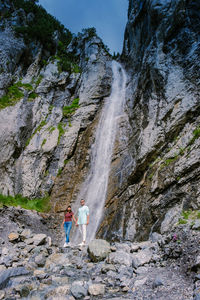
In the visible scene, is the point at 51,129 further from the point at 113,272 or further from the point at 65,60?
the point at 113,272

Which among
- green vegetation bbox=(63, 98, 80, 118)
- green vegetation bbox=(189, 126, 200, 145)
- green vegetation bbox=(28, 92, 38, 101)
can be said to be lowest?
green vegetation bbox=(189, 126, 200, 145)

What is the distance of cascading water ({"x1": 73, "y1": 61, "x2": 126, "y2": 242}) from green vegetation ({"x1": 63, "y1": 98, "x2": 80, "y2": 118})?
3.18m

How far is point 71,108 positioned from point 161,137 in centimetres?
1268

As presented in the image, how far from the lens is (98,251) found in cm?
623

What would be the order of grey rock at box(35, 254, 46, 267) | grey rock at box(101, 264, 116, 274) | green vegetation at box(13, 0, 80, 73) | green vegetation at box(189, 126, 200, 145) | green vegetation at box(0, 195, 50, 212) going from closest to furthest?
grey rock at box(101, 264, 116, 274)
grey rock at box(35, 254, 46, 267)
green vegetation at box(189, 126, 200, 145)
green vegetation at box(0, 195, 50, 212)
green vegetation at box(13, 0, 80, 73)

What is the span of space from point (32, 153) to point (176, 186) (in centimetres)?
1306

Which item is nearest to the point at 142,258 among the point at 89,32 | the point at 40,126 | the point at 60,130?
the point at 60,130

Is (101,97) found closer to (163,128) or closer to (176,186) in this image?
(163,128)

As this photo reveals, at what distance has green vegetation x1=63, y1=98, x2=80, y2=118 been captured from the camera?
21656mm

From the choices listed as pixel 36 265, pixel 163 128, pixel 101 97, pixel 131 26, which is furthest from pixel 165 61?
pixel 36 265

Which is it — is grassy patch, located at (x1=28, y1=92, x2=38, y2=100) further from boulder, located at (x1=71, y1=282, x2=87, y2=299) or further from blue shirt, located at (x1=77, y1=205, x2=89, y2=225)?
boulder, located at (x1=71, y1=282, x2=87, y2=299)

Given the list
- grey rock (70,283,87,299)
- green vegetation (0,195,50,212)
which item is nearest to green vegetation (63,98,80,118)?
green vegetation (0,195,50,212)

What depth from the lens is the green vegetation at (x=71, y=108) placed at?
21.7 m

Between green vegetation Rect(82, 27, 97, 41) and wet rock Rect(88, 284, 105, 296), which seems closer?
wet rock Rect(88, 284, 105, 296)
